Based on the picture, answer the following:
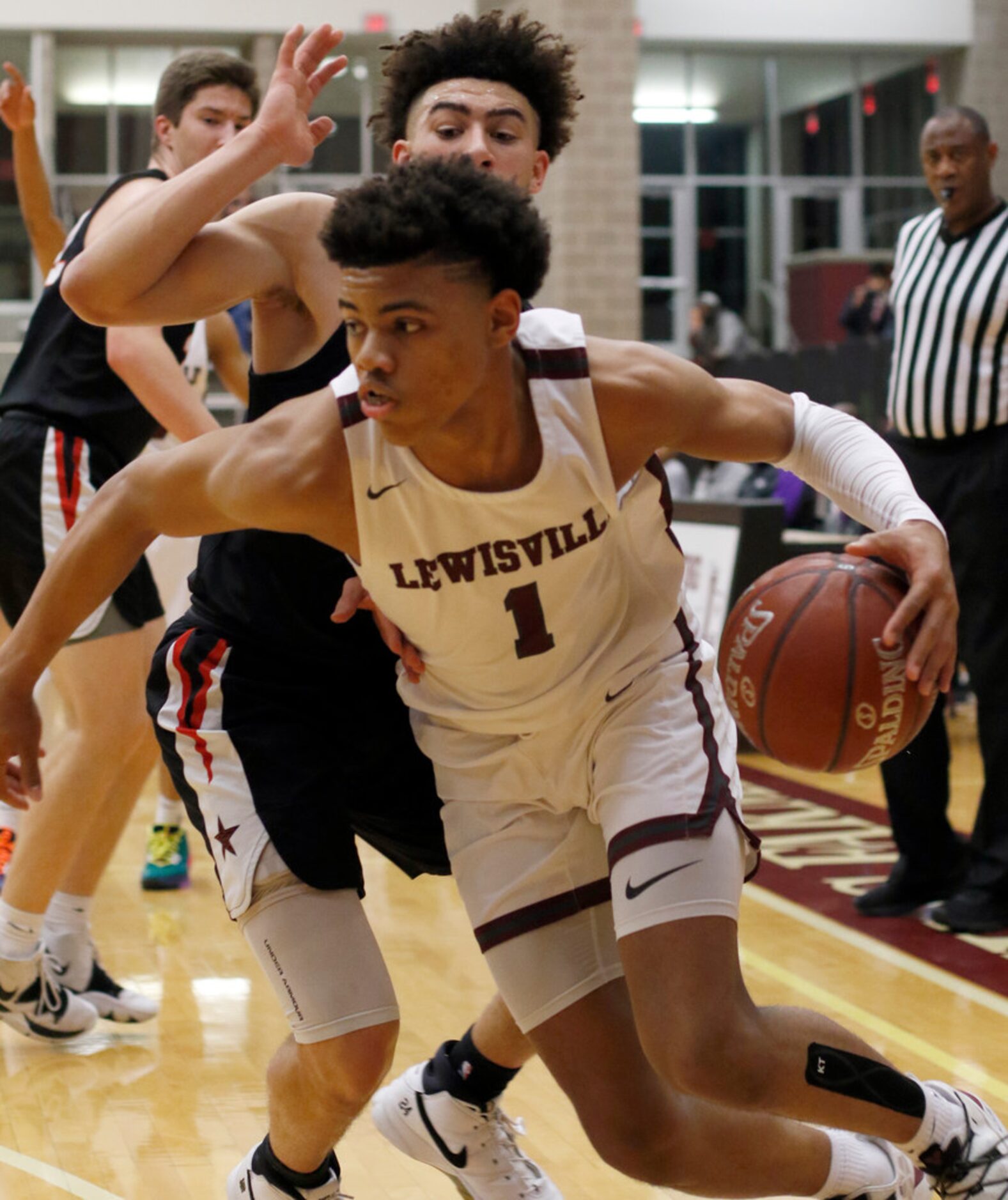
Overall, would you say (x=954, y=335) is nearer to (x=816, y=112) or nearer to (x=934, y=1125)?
(x=934, y=1125)

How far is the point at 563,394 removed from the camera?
7.64 feet

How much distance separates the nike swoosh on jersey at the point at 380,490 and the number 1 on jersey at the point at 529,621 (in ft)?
0.75

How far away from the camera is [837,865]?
5527 mm

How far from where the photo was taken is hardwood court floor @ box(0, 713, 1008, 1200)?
3.15 m

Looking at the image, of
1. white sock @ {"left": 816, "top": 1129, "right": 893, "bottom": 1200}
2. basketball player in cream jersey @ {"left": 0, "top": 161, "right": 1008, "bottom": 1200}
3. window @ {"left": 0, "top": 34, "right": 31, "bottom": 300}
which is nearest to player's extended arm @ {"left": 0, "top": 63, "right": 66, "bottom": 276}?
basketball player in cream jersey @ {"left": 0, "top": 161, "right": 1008, "bottom": 1200}

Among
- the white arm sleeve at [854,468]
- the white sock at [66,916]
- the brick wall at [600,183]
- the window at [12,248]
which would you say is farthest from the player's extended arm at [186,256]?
the window at [12,248]

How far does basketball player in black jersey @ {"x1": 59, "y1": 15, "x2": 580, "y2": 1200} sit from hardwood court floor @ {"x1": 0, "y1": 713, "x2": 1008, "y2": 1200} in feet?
2.10

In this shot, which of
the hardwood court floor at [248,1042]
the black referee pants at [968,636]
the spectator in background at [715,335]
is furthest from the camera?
the spectator in background at [715,335]

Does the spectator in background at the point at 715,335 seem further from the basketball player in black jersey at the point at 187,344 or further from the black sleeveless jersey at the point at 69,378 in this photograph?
the black sleeveless jersey at the point at 69,378

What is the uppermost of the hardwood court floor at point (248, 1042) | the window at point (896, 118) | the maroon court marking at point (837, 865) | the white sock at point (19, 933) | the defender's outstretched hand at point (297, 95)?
the window at point (896, 118)

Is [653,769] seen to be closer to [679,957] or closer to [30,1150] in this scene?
[679,957]

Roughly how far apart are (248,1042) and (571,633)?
1859 millimetres

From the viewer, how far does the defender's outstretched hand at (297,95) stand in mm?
2723

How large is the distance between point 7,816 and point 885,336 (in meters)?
9.69
